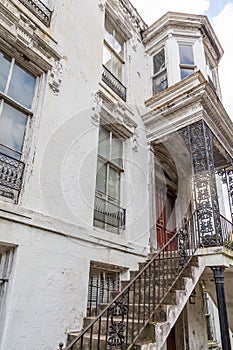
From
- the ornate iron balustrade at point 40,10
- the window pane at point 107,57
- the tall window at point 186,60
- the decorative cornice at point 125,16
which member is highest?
the decorative cornice at point 125,16

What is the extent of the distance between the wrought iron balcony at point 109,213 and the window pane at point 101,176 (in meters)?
0.27

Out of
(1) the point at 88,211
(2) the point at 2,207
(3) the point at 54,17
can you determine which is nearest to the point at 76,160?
(1) the point at 88,211

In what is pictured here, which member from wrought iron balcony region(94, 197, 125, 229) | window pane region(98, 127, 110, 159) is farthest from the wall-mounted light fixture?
window pane region(98, 127, 110, 159)

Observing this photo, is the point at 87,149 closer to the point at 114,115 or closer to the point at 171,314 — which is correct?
the point at 114,115

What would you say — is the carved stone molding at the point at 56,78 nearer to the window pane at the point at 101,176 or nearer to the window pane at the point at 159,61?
the window pane at the point at 101,176

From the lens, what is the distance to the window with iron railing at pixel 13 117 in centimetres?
392

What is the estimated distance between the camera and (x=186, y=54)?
26.6 ft

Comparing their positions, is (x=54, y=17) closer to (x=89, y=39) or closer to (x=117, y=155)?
(x=89, y=39)

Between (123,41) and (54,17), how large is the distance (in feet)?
10.5

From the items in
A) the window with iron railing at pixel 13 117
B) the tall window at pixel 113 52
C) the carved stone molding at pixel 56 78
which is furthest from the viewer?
the tall window at pixel 113 52

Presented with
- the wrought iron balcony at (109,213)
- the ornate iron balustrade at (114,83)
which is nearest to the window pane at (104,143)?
the wrought iron balcony at (109,213)

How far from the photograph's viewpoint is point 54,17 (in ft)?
17.9

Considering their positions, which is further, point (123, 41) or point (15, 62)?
point (123, 41)

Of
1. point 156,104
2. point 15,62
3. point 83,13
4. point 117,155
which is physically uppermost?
point 83,13
